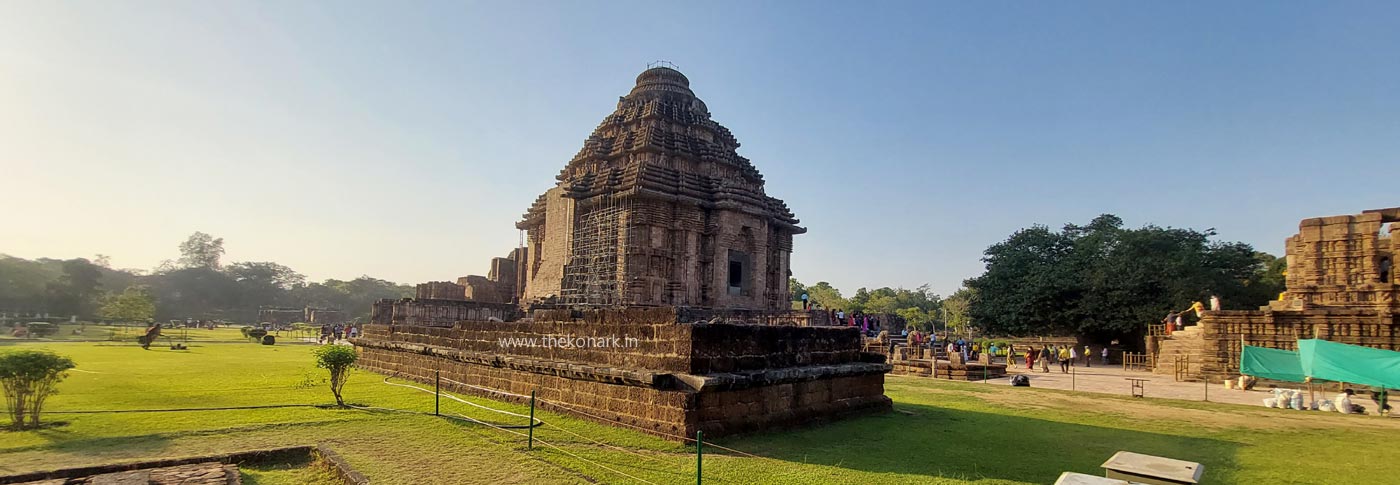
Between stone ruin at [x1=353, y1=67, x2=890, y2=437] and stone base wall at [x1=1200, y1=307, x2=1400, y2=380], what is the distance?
424 inches

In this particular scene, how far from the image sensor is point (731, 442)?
284 inches

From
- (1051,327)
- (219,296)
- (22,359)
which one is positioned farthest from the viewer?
(219,296)

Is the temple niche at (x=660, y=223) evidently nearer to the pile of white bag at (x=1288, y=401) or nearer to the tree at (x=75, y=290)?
the pile of white bag at (x=1288, y=401)

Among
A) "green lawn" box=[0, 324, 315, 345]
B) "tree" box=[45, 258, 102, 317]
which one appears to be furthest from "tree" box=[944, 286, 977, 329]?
"tree" box=[45, 258, 102, 317]

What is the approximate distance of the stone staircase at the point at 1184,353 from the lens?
18.2m

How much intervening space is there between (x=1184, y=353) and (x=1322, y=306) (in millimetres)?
3361

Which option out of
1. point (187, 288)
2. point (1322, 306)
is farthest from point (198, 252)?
point (1322, 306)

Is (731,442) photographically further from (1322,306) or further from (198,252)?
(198,252)

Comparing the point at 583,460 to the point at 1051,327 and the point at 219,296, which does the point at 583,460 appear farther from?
the point at 219,296

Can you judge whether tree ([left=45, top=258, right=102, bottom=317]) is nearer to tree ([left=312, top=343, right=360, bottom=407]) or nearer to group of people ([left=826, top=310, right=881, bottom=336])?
tree ([left=312, top=343, right=360, bottom=407])

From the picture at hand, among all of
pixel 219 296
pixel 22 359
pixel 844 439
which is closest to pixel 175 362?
pixel 22 359

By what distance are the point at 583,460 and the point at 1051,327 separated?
1293 inches

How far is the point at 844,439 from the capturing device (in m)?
7.70

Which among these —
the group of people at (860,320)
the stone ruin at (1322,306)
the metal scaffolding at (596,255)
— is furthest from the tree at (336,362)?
the stone ruin at (1322,306)
